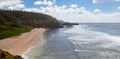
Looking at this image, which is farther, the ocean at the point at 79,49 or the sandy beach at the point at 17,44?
the sandy beach at the point at 17,44

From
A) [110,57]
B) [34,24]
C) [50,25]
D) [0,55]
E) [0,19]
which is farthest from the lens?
[50,25]

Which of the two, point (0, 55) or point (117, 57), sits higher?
point (0, 55)

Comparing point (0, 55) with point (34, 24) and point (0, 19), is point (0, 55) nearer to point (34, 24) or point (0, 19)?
point (0, 19)

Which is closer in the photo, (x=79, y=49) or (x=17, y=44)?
(x=79, y=49)

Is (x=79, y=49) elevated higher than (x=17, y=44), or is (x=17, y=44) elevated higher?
(x=17, y=44)

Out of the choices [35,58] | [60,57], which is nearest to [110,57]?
[60,57]

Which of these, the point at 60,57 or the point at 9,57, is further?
the point at 60,57

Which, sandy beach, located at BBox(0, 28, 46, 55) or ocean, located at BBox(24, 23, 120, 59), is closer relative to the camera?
ocean, located at BBox(24, 23, 120, 59)

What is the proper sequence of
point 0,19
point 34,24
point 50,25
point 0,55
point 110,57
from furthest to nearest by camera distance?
point 50,25 → point 34,24 → point 0,19 → point 110,57 → point 0,55

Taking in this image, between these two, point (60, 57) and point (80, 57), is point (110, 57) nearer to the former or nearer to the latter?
point (80, 57)
